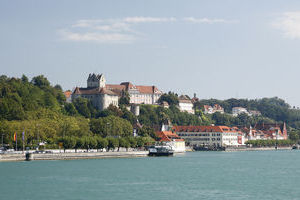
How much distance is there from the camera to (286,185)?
2328 inches

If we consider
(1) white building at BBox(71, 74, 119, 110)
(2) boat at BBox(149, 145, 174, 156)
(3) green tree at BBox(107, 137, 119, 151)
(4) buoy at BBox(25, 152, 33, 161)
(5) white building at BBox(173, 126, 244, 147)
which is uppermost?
(1) white building at BBox(71, 74, 119, 110)

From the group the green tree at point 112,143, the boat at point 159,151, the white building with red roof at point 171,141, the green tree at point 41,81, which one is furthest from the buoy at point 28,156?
the green tree at point 41,81

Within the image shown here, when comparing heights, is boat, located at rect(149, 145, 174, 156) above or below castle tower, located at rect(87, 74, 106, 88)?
below

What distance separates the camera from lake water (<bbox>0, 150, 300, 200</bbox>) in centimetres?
5125

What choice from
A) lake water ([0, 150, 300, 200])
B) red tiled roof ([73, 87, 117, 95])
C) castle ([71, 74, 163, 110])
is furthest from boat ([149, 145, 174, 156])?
red tiled roof ([73, 87, 117, 95])

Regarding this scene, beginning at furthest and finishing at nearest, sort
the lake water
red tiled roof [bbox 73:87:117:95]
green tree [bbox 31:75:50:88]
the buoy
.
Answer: red tiled roof [bbox 73:87:117:95], green tree [bbox 31:75:50:88], the buoy, the lake water

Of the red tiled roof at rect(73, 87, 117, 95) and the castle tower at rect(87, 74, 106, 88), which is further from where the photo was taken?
the castle tower at rect(87, 74, 106, 88)

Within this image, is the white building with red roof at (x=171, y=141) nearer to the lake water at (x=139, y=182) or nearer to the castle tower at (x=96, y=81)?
the castle tower at (x=96, y=81)

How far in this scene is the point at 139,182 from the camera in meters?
60.6

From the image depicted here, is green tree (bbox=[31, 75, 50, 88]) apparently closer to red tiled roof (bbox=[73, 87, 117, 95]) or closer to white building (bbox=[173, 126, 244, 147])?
red tiled roof (bbox=[73, 87, 117, 95])

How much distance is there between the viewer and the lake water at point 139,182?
5125 cm

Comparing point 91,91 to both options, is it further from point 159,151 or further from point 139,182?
point 139,182

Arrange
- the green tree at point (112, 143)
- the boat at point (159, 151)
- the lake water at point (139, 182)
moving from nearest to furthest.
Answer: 1. the lake water at point (139, 182)
2. the green tree at point (112, 143)
3. the boat at point (159, 151)

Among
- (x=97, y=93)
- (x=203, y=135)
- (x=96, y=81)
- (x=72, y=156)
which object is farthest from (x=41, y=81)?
(x=72, y=156)
